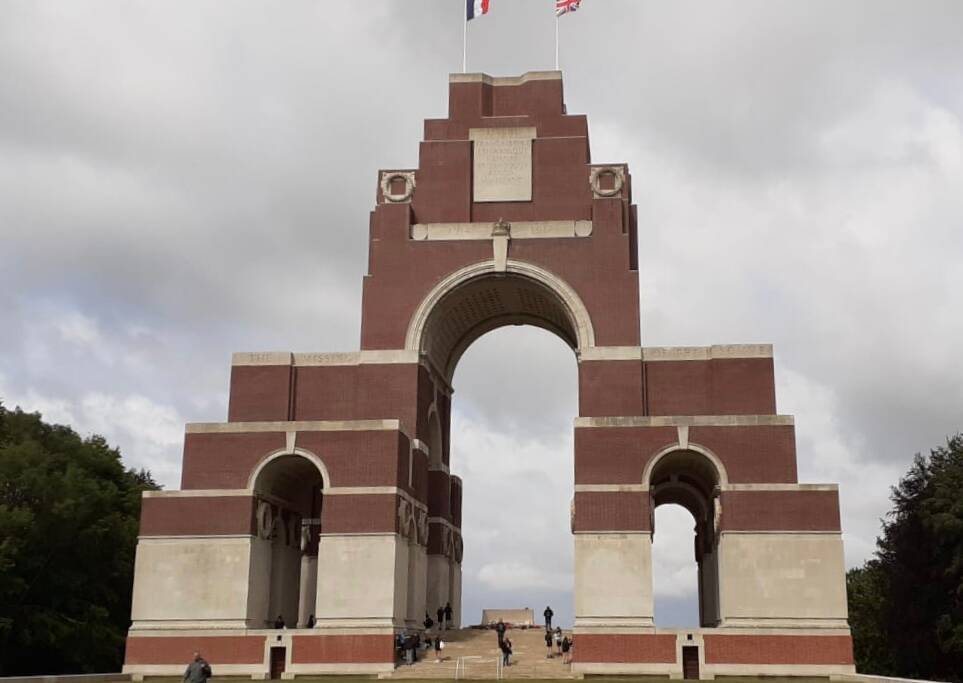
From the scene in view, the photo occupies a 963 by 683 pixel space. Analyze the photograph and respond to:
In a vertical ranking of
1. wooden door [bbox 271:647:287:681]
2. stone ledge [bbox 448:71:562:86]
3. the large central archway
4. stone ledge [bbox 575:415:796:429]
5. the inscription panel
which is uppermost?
stone ledge [bbox 448:71:562:86]

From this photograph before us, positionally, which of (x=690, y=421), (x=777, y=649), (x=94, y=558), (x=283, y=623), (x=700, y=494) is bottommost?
(x=777, y=649)

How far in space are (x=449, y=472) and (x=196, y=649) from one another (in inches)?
618

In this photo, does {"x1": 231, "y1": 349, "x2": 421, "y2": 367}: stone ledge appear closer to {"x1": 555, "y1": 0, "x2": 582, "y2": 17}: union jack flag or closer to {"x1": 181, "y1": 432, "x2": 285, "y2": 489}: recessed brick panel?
{"x1": 181, "y1": 432, "x2": 285, "y2": 489}: recessed brick panel

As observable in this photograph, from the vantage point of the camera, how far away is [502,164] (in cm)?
5050

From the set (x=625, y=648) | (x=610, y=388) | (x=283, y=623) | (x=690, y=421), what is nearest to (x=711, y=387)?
(x=690, y=421)

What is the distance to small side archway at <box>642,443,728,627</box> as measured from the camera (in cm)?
4291

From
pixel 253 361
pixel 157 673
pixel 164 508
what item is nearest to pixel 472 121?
pixel 253 361

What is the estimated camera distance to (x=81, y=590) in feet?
168

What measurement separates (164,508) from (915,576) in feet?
105

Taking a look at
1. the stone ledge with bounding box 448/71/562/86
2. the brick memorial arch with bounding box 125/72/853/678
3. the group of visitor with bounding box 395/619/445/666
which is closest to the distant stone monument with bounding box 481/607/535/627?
the brick memorial arch with bounding box 125/72/853/678

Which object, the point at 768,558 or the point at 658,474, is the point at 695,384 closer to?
the point at 658,474

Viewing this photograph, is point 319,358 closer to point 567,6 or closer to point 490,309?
point 490,309

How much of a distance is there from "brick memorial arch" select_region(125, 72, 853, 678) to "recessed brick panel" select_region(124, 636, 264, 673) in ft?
0.24

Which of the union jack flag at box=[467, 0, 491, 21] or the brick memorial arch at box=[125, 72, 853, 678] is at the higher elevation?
the union jack flag at box=[467, 0, 491, 21]
